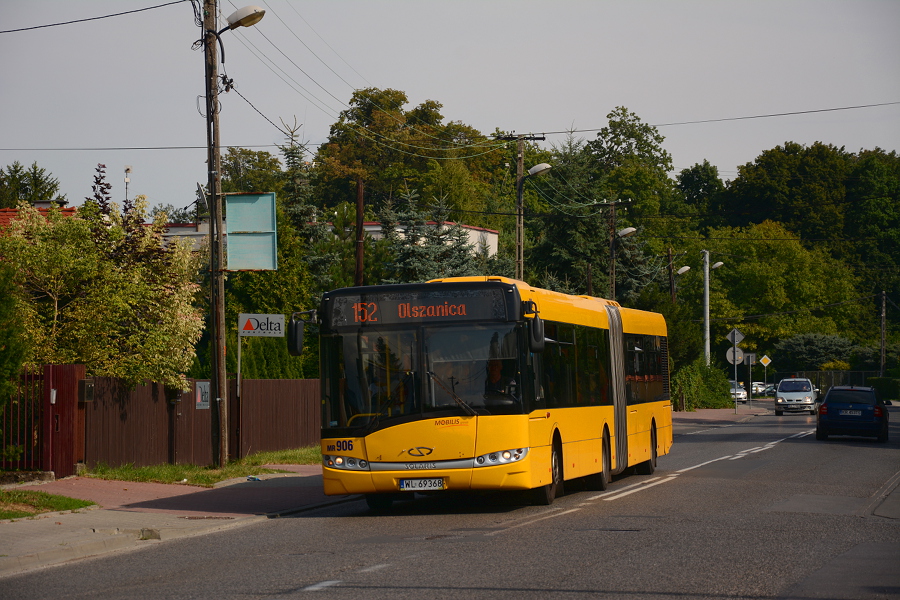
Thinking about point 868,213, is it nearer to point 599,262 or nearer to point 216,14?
point 599,262

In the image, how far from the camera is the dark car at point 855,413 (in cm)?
3145

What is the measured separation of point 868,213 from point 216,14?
85008 millimetres

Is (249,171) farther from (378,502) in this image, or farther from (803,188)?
(378,502)

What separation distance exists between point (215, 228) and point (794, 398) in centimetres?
3952

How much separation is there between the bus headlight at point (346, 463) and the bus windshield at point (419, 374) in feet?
1.29

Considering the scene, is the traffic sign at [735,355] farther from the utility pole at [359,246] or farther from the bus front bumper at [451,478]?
the bus front bumper at [451,478]

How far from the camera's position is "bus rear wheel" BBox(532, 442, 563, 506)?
1573 cm

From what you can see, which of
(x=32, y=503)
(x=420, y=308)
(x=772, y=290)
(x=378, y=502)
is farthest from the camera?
(x=772, y=290)

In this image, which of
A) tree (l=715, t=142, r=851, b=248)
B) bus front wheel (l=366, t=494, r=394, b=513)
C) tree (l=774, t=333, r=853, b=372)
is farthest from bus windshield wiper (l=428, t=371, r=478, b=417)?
tree (l=715, t=142, r=851, b=248)

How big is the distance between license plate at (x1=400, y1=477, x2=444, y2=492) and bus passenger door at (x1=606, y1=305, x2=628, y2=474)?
17.4 feet

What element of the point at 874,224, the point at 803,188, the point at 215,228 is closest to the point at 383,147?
the point at 803,188

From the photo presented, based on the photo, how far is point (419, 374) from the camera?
14.7 meters

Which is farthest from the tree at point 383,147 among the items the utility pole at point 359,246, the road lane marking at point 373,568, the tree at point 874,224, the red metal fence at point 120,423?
the road lane marking at point 373,568

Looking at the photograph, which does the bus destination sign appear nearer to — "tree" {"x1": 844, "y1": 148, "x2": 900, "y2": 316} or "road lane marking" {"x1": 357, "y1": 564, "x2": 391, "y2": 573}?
"road lane marking" {"x1": 357, "y1": 564, "x2": 391, "y2": 573}
